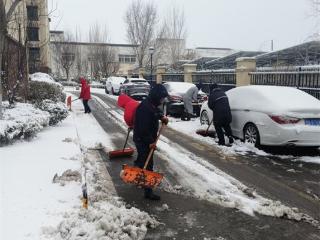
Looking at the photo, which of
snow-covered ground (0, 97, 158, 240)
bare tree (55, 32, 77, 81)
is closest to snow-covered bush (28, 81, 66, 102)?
snow-covered ground (0, 97, 158, 240)

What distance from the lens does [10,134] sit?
8992 mm

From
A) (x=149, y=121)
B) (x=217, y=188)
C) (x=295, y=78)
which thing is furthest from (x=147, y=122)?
(x=295, y=78)

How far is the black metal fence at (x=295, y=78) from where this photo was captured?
1402 cm

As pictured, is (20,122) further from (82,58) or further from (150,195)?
(82,58)

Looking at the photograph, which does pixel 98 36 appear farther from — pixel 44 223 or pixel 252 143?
pixel 44 223

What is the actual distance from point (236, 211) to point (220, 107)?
522 centimetres

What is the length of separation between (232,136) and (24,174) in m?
5.96

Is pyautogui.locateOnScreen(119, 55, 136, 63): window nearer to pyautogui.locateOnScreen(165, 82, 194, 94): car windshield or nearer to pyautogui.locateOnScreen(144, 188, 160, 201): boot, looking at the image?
pyautogui.locateOnScreen(165, 82, 194, 94): car windshield

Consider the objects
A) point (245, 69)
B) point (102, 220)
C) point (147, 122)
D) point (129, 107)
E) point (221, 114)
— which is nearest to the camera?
point (102, 220)

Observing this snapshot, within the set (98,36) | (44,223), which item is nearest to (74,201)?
(44,223)

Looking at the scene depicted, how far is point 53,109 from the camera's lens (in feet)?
42.5

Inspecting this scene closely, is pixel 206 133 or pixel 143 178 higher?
pixel 143 178

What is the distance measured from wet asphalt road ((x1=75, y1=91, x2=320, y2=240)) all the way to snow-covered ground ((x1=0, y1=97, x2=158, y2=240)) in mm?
302

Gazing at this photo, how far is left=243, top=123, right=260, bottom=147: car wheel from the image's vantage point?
377 inches
